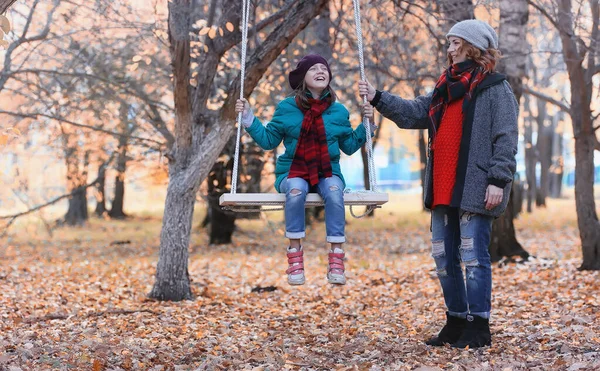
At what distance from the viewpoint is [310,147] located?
4809 mm

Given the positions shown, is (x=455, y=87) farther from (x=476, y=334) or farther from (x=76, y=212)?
(x=76, y=212)

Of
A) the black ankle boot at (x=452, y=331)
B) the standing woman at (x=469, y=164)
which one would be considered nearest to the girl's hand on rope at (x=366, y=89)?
the standing woman at (x=469, y=164)

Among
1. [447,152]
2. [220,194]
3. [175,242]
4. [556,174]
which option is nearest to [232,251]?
[220,194]

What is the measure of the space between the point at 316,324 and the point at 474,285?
180 cm

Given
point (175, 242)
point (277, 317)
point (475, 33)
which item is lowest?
point (277, 317)

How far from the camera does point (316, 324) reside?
5996mm

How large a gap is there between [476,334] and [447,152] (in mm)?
1107

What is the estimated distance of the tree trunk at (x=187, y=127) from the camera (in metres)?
6.72

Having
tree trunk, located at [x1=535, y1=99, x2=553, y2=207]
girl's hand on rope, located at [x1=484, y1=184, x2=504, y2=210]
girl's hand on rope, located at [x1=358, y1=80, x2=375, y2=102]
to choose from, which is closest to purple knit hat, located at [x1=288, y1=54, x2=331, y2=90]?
girl's hand on rope, located at [x1=358, y1=80, x2=375, y2=102]

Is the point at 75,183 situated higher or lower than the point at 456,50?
lower

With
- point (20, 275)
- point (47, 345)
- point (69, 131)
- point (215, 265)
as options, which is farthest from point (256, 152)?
point (47, 345)

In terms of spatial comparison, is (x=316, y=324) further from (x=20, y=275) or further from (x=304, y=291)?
(x=20, y=275)

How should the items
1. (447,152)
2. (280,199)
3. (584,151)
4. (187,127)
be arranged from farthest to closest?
(584,151) → (187,127) → (280,199) → (447,152)

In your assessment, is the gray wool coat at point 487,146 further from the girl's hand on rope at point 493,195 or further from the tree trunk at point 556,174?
the tree trunk at point 556,174
